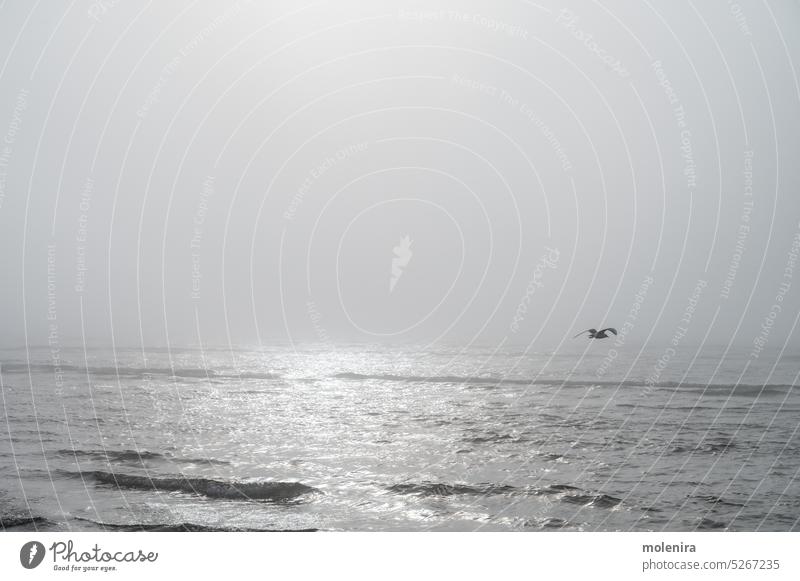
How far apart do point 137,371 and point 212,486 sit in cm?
1675

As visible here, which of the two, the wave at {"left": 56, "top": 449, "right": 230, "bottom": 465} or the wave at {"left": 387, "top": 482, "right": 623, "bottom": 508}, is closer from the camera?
the wave at {"left": 387, "top": 482, "right": 623, "bottom": 508}

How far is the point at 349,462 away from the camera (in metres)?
8.16

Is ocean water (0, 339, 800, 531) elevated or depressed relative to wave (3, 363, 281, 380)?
elevated

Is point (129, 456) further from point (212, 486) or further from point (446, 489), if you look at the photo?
point (446, 489)

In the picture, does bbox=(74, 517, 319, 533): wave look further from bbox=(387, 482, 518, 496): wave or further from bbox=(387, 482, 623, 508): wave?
bbox=(387, 482, 623, 508): wave

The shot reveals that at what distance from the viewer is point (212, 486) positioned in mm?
7125

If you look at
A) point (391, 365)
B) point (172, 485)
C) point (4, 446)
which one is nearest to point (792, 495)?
point (172, 485)

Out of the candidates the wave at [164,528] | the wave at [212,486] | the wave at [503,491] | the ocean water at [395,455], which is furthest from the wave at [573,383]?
the wave at [164,528]

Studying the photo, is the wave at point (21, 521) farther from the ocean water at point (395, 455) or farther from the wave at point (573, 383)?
the wave at point (573, 383)

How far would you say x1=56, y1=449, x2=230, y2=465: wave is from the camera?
836 centimetres
